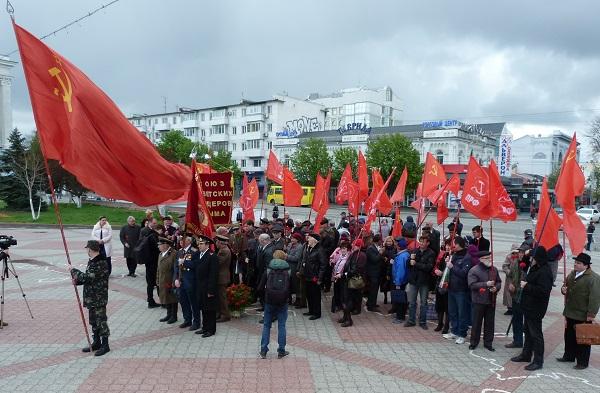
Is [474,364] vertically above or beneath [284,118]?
beneath

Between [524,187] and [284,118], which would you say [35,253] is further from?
[284,118]

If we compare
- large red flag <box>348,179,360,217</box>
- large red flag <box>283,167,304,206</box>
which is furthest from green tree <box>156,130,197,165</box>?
large red flag <box>348,179,360,217</box>

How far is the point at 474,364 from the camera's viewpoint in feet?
23.5

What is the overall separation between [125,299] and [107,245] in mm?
2337

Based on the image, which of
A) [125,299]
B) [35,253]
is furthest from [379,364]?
[35,253]

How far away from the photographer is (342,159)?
5762 centimetres

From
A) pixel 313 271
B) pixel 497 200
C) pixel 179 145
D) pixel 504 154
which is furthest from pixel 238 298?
pixel 179 145

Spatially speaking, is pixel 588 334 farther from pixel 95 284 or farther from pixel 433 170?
pixel 95 284

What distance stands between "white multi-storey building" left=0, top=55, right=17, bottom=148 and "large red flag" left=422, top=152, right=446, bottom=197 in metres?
65.7

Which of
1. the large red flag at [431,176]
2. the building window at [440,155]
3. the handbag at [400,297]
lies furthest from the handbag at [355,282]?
the building window at [440,155]

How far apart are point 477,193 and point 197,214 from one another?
5762 mm

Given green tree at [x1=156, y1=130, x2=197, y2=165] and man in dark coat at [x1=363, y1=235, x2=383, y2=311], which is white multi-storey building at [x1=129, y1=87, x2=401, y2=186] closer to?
green tree at [x1=156, y1=130, x2=197, y2=165]

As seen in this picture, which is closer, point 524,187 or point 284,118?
point 524,187

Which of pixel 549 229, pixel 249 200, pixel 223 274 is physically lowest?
pixel 223 274
